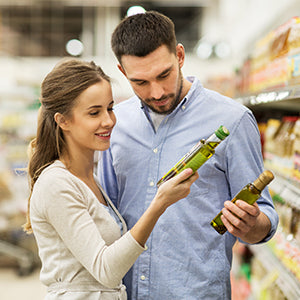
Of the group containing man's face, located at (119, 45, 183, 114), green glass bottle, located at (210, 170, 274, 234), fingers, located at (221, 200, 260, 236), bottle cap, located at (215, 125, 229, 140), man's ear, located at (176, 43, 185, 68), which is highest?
man's ear, located at (176, 43, 185, 68)

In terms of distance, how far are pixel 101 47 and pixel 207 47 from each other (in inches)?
134

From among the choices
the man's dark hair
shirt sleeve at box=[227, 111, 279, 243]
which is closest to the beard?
the man's dark hair

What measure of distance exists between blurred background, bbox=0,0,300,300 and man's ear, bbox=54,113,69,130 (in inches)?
14.5

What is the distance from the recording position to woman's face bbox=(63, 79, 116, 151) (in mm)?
1610

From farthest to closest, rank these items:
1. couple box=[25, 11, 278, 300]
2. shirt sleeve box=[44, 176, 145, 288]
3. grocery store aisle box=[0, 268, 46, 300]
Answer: grocery store aisle box=[0, 268, 46, 300] < couple box=[25, 11, 278, 300] < shirt sleeve box=[44, 176, 145, 288]

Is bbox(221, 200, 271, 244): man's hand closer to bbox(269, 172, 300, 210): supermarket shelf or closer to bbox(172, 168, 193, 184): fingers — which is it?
bbox(172, 168, 193, 184): fingers

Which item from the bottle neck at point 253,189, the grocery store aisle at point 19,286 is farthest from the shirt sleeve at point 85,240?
the grocery store aisle at point 19,286

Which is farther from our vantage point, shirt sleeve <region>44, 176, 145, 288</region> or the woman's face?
the woman's face

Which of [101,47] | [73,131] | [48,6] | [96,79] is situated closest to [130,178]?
[73,131]

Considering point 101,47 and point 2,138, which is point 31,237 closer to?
point 2,138

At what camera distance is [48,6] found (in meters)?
9.94

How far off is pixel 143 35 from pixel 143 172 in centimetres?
59

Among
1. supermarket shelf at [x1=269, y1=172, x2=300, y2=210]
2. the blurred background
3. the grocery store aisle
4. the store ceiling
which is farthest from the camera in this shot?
the store ceiling

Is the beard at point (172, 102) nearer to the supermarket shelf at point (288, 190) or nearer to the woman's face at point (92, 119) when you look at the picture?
the woman's face at point (92, 119)
